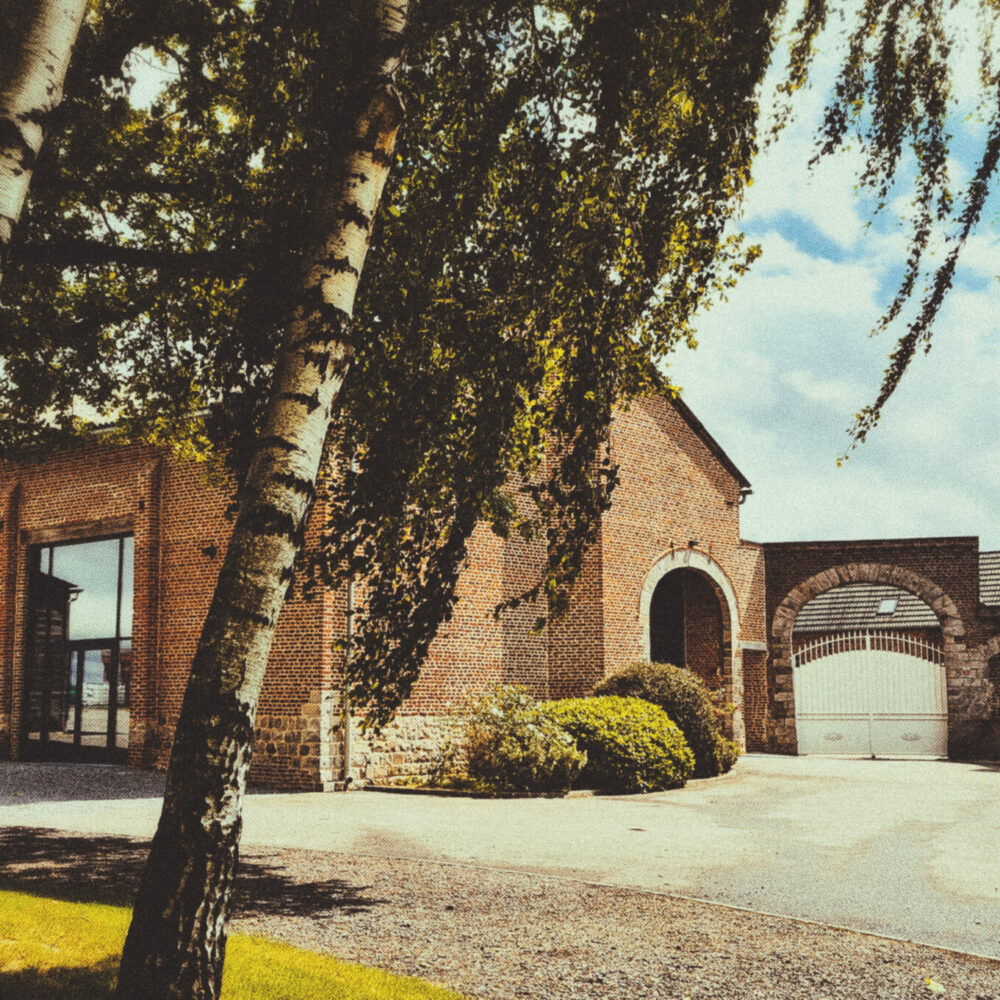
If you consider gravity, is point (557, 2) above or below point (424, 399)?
above

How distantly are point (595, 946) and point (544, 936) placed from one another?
0.37 m

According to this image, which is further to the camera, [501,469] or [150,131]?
[150,131]

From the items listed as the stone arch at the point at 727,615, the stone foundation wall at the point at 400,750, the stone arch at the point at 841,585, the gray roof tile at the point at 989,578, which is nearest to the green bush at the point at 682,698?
the stone foundation wall at the point at 400,750

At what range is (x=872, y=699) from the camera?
2400 cm

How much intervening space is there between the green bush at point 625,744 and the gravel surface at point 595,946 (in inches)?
292

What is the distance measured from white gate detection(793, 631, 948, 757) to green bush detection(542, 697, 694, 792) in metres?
9.69

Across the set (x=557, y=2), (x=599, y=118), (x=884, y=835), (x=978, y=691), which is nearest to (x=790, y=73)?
(x=599, y=118)

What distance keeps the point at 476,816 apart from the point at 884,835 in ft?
15.5

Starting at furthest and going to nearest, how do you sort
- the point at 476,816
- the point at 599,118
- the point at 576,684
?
the point at 576,684 < the point at 476,816 < the point at 599,118

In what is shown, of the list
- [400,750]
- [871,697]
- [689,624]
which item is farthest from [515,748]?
[871,697]

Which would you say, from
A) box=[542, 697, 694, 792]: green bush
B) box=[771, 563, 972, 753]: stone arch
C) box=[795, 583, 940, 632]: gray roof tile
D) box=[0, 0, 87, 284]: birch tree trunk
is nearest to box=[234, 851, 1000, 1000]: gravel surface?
box=[0, 0, 87, 284]: birch tree trunk

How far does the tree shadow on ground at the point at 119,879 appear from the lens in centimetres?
675

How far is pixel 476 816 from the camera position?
11938 mm

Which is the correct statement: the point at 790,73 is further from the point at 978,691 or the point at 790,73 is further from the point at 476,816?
the point at 978,691
